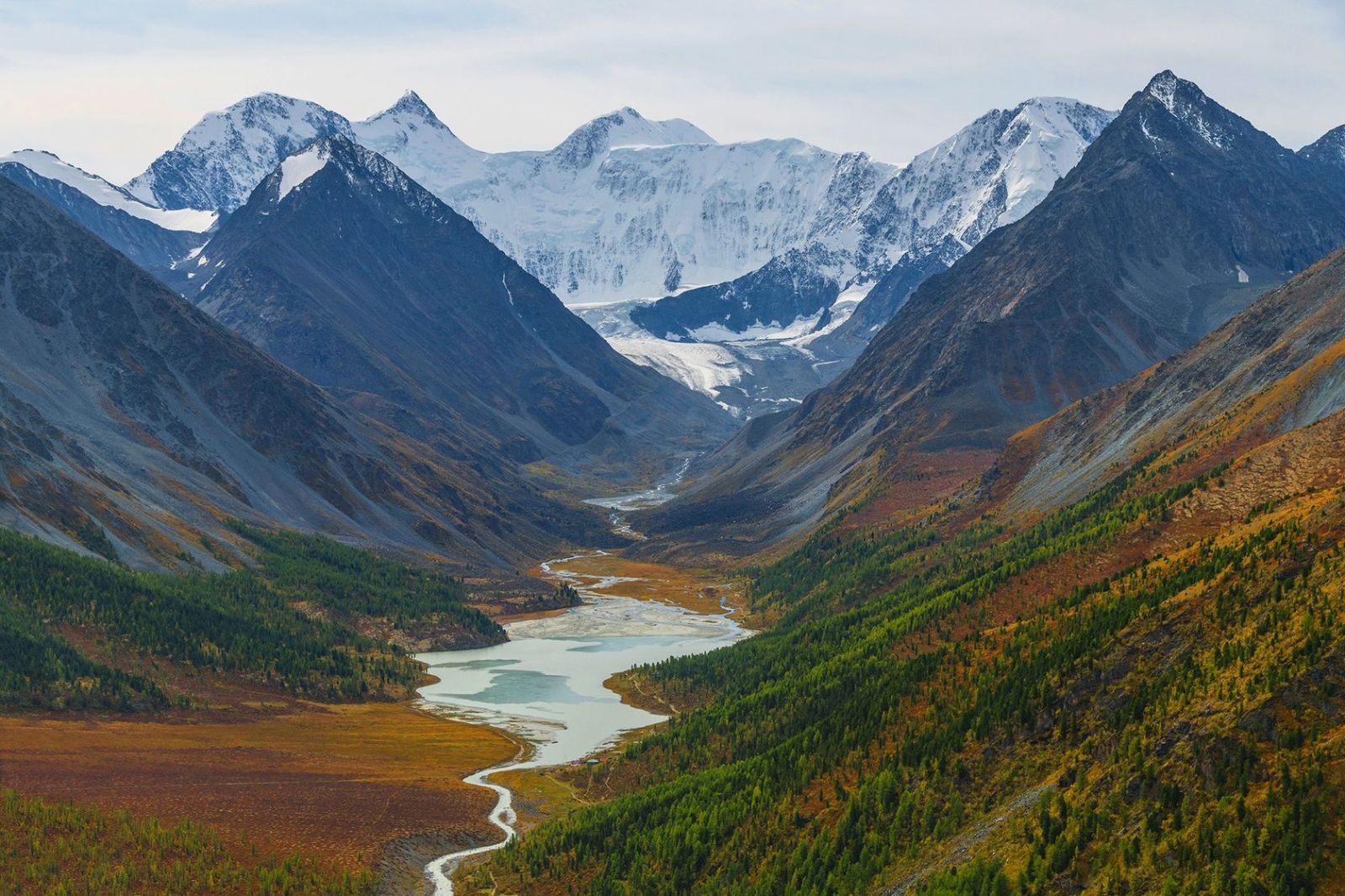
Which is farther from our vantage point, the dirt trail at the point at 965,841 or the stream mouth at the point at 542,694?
the stream mouth at the point at 542,694

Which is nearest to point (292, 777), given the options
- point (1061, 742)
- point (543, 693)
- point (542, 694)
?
point (542, 694)

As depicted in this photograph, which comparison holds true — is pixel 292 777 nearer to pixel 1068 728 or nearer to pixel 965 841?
pixel 965 841

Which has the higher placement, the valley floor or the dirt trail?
the dirt trail

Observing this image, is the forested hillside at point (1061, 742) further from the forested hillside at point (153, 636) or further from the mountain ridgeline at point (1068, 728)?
the forested hillside at point (153, 636)

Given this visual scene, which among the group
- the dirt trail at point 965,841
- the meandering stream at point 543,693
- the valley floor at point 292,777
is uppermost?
the dirt trail at point 965,841

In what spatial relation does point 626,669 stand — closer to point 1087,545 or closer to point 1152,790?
point 1087,545

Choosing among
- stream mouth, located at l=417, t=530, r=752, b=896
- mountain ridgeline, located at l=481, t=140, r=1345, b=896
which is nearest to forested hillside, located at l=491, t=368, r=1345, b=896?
mountain ridgeline, located at l=481, t=140, r=1345, b=896

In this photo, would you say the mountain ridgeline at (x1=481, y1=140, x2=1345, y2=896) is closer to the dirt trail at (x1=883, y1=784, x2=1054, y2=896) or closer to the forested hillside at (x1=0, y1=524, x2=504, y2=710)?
the dirt trail at (x1=883, y1=784, x2=1054, y2=896)

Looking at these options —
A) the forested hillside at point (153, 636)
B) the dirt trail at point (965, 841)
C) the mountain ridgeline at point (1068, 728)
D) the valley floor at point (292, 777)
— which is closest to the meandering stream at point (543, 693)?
the valley floor at point (292, 777)

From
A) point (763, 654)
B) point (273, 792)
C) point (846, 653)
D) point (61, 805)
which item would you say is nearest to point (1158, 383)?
point (763, 654)
